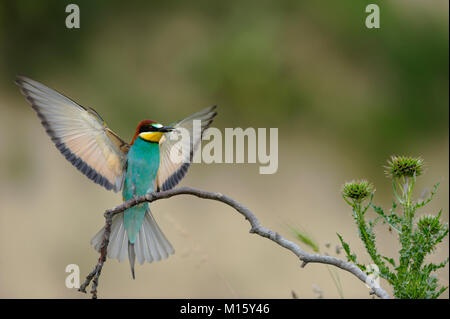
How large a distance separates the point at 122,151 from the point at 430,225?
1.72 feet

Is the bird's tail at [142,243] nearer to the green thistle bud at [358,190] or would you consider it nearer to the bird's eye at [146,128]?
the bird's eye at [146,128]

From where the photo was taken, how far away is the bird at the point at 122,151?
85 centimetres

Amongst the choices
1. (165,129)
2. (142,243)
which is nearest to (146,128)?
(165,129)

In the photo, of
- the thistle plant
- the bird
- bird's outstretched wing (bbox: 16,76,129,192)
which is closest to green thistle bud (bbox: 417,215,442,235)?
the thistle plant

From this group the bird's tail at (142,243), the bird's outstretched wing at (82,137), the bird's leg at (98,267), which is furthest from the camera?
the bird's tail at (142,243)

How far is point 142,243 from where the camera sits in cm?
103

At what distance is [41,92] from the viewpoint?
83cm

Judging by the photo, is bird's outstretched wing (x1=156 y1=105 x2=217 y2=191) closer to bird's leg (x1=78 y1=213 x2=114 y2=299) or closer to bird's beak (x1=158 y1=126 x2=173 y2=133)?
bird's beak (x1=158 y1=126 x2=173 y2=133)

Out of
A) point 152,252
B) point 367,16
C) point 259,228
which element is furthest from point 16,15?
point 259,228

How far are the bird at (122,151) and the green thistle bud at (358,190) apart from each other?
28cm

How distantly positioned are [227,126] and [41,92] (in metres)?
1.46

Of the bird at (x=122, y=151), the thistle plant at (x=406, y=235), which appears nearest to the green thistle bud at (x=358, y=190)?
the thistle plant at (x=406, y=235)

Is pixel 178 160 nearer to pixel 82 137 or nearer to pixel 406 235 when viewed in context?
pixel 82 137

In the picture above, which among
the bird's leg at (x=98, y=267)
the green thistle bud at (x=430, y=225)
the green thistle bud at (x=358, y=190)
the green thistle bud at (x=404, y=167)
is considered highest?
the green thistle bud at (x=404, y=167)
